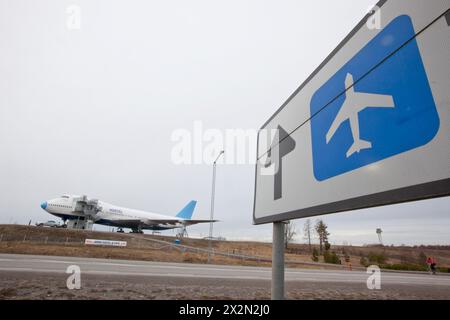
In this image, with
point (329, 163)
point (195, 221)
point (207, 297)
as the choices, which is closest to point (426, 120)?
point (329, 163)

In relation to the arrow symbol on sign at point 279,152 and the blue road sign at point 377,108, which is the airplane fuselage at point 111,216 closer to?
the arrow symbol on sign at point 279,152

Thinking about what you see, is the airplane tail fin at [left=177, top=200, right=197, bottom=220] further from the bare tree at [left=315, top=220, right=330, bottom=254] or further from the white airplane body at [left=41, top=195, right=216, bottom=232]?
the bare tree at [left=315, top=220, right=330, bottom=254]

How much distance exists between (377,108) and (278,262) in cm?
121

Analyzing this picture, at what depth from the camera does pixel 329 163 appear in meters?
1.35

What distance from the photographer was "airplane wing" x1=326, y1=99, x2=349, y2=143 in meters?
1.28

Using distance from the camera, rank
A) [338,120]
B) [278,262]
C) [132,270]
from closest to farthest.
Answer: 1. [338,120]
2. [278,262]
3. [132,270]

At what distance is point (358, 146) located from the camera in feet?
3.78

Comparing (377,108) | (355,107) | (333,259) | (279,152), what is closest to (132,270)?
(279,152)

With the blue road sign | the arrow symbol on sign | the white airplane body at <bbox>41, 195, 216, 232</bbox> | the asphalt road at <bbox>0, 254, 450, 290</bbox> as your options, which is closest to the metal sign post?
the arrow symbol on sign

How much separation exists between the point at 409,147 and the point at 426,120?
11cm

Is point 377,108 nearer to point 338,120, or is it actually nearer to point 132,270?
point 338,120

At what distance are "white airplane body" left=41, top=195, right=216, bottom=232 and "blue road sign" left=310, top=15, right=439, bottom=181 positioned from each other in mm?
36348
